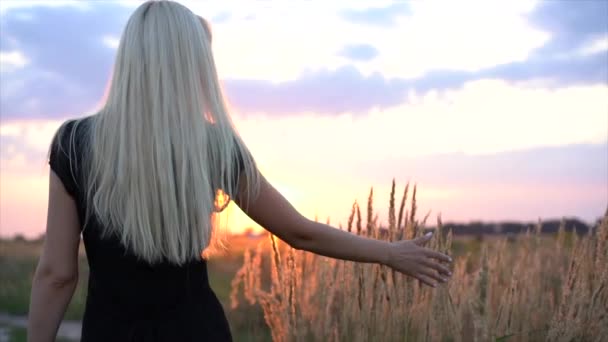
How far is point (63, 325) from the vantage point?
298 inches

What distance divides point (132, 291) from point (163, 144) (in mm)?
410

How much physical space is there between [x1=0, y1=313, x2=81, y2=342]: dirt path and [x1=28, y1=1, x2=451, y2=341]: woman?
14.8 ft

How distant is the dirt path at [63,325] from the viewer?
6902mm

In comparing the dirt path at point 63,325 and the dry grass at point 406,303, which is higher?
the dry grass at point 406,303

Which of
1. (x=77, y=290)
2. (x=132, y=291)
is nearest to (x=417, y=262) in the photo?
(x=132, y=291)

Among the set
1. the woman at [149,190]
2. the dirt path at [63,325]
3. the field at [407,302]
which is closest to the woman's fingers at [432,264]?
the woman at [149,190]

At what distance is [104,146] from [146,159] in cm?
12

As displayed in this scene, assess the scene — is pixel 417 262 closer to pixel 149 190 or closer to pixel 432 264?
pixel 432 264

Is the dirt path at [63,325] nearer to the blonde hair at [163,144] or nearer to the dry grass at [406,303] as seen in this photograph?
the dry grass at [406,303]

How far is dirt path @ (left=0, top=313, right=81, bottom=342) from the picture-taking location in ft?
22.6

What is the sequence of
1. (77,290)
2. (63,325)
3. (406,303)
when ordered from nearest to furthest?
(406,303), (63,325), (77,290)

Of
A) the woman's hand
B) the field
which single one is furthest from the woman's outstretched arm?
the field

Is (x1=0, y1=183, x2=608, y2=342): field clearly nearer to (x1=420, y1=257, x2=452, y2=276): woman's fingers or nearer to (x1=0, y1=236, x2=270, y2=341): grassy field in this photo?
(x1=0, y1=236, x2=270, y2=341): grassy field

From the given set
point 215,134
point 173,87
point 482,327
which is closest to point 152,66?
point 173,87
